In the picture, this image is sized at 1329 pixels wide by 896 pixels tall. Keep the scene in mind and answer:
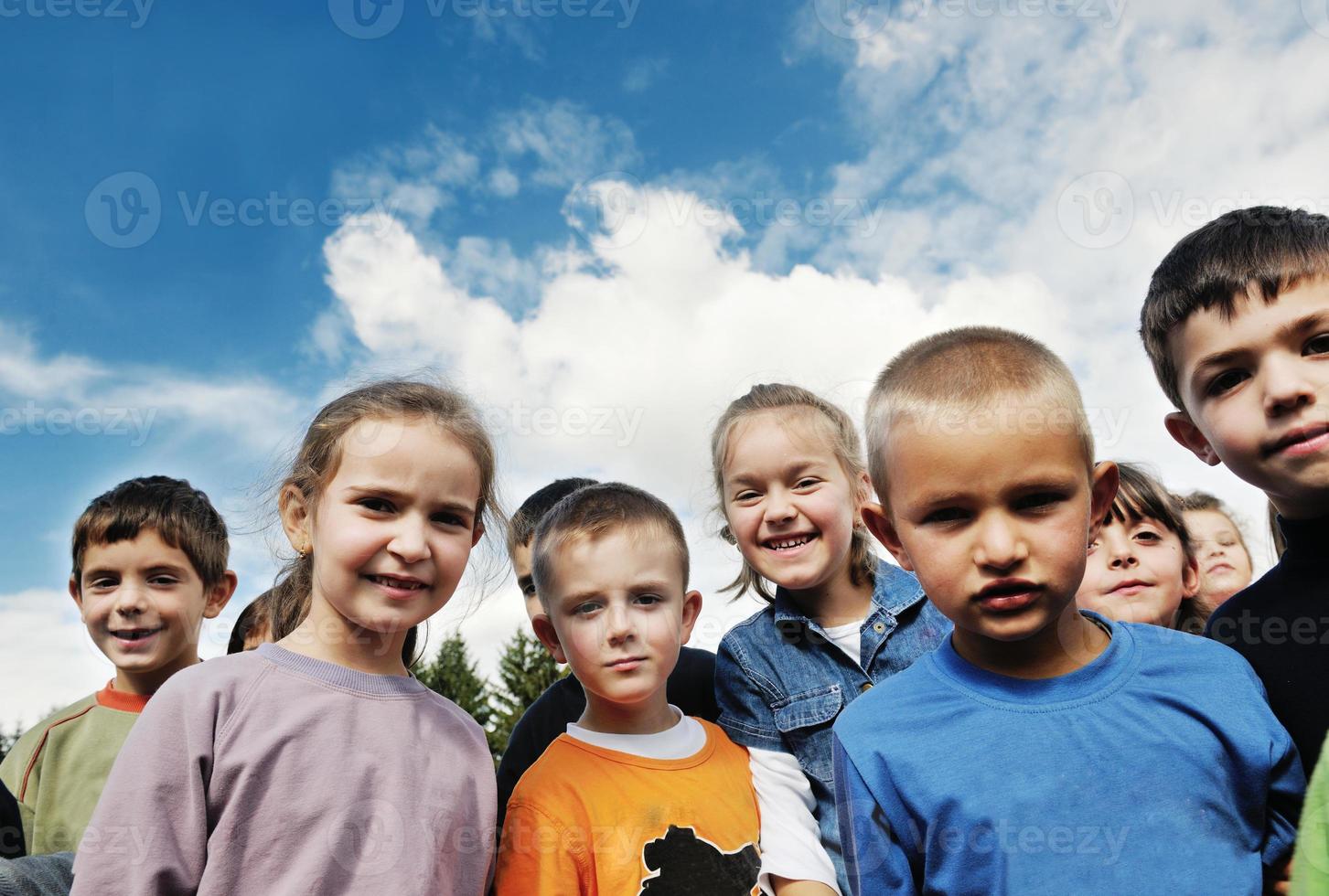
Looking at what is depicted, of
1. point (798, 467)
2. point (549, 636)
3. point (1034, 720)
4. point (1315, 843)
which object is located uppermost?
point (798, 467)

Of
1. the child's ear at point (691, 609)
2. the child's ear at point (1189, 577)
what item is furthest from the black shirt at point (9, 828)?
the child's ear at point (1189, 577)

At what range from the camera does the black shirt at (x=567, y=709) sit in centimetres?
404

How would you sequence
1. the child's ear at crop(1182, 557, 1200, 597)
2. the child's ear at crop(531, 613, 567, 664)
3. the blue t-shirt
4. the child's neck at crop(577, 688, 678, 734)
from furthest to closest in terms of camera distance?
the child's ear at crop(1182, 557, 1200, 597) < the child's ear at crop(531, 613, 567, 664) < the child's neck at crop(577, 688, 678, 734) < the blue t-shirt

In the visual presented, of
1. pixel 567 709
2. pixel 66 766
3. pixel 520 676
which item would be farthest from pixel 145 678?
pixel 520 676

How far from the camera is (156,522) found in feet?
16.6

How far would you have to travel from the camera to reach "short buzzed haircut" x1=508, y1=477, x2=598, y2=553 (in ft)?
16.2

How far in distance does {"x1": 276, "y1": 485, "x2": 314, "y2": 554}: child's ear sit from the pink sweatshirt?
49 centimetres

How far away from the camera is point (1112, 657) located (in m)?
2.46

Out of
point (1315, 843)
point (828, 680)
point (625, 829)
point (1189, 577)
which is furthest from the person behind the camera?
point (1189, 577)

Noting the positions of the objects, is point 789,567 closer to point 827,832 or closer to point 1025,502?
point 827,832

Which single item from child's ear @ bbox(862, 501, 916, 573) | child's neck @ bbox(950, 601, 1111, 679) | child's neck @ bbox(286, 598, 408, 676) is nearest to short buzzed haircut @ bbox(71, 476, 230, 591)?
child's neck @ bbox(286, 598, 408, 676)

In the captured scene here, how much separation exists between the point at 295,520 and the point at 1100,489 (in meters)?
2.76

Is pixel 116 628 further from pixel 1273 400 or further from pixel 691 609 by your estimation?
pixel 1273 400

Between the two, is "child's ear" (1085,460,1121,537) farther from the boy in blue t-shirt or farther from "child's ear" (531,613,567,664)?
"child's ear" (531,613,567,664)
